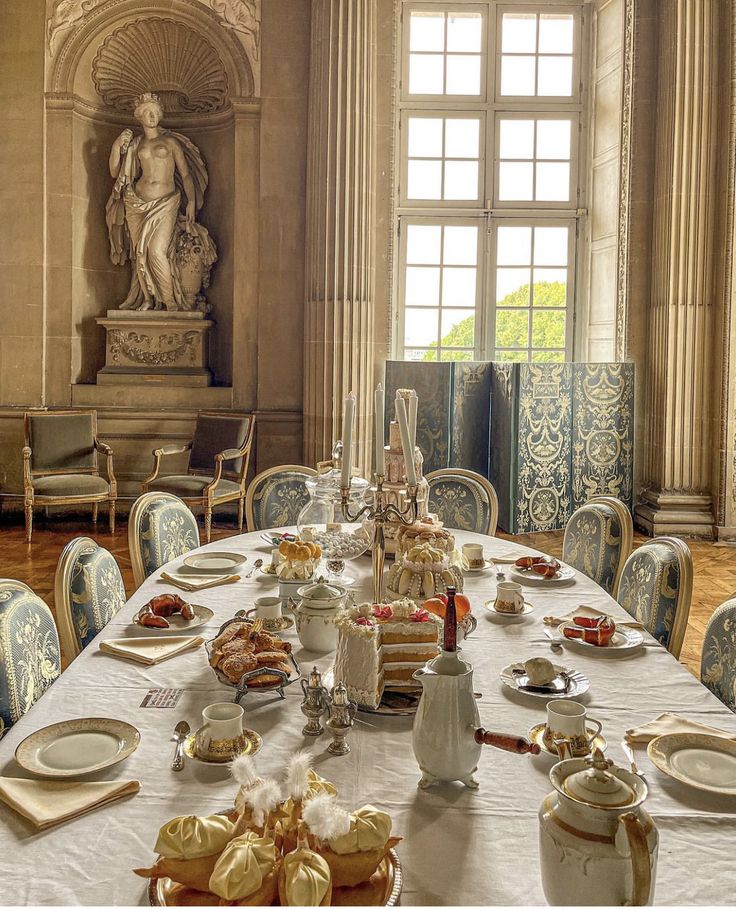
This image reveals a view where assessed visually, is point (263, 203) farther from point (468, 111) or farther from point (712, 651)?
point (712, 651)

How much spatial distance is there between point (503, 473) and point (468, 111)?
2757 millimetres

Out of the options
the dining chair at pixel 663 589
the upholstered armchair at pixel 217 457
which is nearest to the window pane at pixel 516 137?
the upholstered armchair at pixel 217 457

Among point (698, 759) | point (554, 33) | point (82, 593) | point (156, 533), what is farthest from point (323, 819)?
point (554, 33)

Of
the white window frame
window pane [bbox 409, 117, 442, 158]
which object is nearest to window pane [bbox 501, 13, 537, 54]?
the white window frame

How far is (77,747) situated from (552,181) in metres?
6.10

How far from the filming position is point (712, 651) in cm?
184

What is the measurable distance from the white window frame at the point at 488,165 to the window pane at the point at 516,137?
5cm

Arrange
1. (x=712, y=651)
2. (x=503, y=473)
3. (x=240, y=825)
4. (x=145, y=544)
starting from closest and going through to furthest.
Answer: (x=240, y=825), (x=712, y=651), (x=145, y=544), (x=503, y=473)

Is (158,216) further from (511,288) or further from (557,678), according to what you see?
(557,678)

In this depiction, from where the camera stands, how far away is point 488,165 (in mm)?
6562

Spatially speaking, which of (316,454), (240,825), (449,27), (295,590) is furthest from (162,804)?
(449,27)

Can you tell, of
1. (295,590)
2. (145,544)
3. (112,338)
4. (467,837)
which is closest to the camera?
(467,837)

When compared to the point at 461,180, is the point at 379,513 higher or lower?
lower

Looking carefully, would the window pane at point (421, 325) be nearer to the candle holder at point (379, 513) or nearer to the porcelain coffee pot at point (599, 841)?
the candle holder at point (379, 513)
